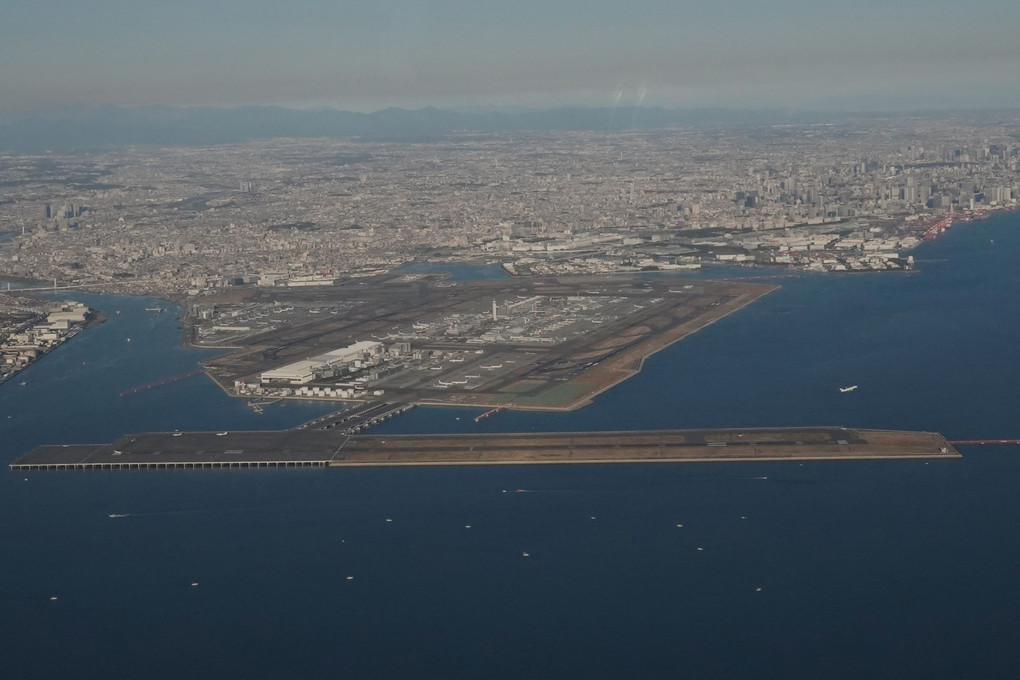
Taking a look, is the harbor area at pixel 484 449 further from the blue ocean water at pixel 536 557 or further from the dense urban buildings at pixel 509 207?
the dense urban buildings at pixel 509 207

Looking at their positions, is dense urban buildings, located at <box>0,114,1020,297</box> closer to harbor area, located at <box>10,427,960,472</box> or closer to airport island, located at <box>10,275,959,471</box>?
airport island, located at <box>10,275,959,471</box>

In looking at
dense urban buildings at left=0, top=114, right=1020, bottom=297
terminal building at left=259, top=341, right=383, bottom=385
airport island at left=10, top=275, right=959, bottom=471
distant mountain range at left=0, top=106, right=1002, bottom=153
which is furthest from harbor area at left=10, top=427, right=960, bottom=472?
distant mountain range at left=0, top=106, right=1002, bottom=153

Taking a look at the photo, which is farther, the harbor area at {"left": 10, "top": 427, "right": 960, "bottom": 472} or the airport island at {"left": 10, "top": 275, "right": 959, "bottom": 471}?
the airport island at {"left": 10, "top": 275, "right": 959, "bottom": 471}

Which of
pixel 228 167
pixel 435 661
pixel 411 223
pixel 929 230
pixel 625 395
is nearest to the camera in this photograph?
pixel 435 661

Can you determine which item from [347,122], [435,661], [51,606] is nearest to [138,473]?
[51,606]

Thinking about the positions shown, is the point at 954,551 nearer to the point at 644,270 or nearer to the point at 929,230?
the point at 644,270

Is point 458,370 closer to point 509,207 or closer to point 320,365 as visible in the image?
point 320,365
